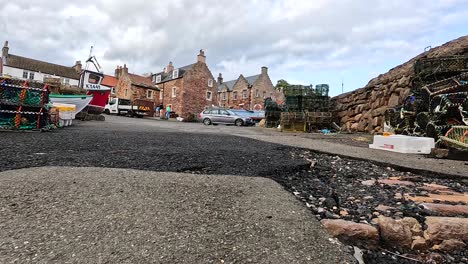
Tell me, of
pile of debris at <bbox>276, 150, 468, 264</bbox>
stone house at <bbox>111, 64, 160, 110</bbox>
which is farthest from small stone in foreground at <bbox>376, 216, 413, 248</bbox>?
stone house at <bbox>111, 64, 160, 110</bbox>

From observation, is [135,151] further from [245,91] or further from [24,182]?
[245,91]

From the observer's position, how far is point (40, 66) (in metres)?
52.4

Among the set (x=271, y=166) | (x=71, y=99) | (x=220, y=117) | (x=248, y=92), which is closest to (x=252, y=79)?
(x=248, y=92)

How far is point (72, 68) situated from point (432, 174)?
→ 68.0 metres

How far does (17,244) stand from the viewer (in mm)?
1582

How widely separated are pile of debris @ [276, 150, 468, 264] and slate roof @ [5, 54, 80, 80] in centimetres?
6207

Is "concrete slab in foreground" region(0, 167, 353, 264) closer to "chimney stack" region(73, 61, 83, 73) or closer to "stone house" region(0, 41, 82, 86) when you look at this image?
"stone house" region(0, 41, 82, 86)

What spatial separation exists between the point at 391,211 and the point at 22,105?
29.3 ft

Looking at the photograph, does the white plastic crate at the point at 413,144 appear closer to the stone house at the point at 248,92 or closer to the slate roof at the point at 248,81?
the stone house at the point at 248,92

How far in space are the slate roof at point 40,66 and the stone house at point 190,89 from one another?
26374 mm

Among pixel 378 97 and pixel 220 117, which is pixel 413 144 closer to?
pixel 378 97

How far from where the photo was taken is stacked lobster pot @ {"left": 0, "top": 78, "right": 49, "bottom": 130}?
7.17m

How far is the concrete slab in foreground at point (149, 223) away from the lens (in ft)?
5.21

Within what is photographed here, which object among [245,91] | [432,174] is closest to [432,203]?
[432,174]
